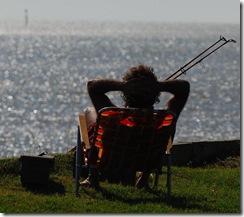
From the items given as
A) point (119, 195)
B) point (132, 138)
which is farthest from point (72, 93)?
point (132, 138)

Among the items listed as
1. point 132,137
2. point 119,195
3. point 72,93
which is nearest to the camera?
point 132,137

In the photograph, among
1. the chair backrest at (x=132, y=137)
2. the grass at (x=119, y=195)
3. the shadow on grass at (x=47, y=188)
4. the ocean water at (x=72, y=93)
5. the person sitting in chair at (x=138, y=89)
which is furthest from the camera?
the ocean water at (x=72, y=93)

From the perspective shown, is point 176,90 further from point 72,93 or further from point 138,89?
point 72,93

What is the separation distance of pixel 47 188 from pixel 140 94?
1.42 meters

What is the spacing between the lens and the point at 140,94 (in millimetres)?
8633

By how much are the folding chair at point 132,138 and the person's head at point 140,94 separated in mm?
279

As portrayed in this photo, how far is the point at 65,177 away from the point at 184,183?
4.15 feet

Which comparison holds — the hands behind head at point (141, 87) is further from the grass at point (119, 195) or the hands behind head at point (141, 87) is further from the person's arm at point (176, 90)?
the grass at point (119, 195)

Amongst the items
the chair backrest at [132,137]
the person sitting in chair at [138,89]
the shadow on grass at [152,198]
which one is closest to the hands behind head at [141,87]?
the person sitting in chair at [138,89]

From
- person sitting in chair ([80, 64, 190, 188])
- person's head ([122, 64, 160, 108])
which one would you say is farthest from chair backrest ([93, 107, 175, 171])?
person's head ([122, 64, 160, 108])

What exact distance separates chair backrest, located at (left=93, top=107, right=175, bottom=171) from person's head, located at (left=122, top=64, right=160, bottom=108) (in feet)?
0.91

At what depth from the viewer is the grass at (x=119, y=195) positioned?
26.4 feet

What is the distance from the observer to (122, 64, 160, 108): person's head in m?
8.61

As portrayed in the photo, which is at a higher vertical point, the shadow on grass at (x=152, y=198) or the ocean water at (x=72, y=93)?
the shadow on grass at (x=152, y=198)
